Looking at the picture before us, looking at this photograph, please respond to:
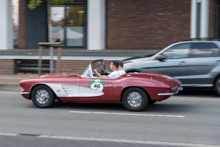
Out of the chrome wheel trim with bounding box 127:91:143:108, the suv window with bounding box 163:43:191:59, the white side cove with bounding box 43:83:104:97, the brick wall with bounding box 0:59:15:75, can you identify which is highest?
the suv window with bounding box 163:43:191:59

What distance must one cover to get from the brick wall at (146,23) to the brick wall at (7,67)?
4.53 metres

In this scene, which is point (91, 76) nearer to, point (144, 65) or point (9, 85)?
point (144, 65)

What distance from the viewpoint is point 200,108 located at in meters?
9.09

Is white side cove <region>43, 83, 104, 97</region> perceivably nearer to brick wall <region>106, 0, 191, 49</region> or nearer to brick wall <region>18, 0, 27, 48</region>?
brick wall <region>106, 0, 191, 49</region>

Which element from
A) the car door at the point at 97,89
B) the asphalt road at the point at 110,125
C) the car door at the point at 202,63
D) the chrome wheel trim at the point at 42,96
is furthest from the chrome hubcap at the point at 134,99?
the car door at the point at 202,63

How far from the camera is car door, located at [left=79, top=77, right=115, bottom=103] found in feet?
27.7

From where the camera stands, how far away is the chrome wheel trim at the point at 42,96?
885cm

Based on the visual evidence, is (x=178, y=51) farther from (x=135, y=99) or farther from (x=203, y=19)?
(x=203, y=19)

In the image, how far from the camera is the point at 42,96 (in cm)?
888

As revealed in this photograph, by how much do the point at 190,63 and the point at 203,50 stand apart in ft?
1.84

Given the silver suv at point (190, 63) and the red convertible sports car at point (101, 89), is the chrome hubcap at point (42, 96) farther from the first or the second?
the silver suv at point (190, 63)

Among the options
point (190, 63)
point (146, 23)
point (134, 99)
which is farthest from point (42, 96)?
point (146, 23)

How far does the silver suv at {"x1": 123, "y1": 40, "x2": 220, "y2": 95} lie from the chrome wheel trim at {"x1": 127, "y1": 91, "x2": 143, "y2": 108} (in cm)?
297

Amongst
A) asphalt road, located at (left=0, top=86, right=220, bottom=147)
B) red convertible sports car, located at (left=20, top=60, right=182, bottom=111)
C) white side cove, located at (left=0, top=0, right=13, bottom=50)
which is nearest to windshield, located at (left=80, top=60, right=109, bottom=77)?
red convertible sports car, located at (left=20, top=60, right=182, bottom=111)
